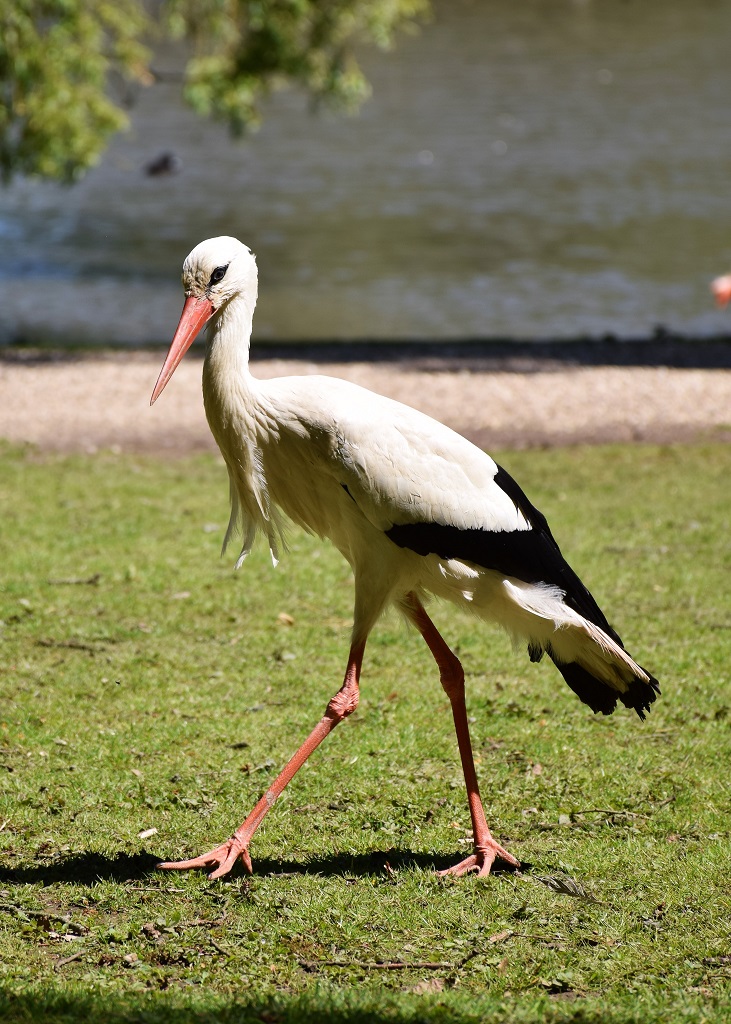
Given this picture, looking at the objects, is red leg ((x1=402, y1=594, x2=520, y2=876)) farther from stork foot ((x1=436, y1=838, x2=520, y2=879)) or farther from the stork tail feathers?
the stork tail feathers

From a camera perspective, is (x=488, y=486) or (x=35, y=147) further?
(x=35, y=147)

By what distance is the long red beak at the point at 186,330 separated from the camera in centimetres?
407

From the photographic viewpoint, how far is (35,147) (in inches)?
554

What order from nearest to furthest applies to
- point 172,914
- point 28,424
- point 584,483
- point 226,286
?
point 172,914
point 226,286
point 584,483
point 28,424

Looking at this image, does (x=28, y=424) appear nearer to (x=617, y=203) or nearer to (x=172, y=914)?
(x=172, y=914)

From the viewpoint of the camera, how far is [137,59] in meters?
15.0

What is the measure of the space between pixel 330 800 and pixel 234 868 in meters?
0.62

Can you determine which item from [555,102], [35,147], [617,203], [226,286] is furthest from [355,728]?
[555,102]

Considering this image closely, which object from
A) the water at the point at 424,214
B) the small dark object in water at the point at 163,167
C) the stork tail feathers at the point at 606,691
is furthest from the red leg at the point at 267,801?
the small dark object in water at the point at 163,167

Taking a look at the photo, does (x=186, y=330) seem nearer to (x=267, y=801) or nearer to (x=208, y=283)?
(x=208, y=283)

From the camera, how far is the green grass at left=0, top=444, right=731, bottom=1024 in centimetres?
360

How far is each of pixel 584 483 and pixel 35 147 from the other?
→ 26.7ft

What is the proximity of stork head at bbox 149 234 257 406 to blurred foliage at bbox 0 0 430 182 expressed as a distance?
10.3 metres

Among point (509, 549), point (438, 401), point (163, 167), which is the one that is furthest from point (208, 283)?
point (163, 167)
